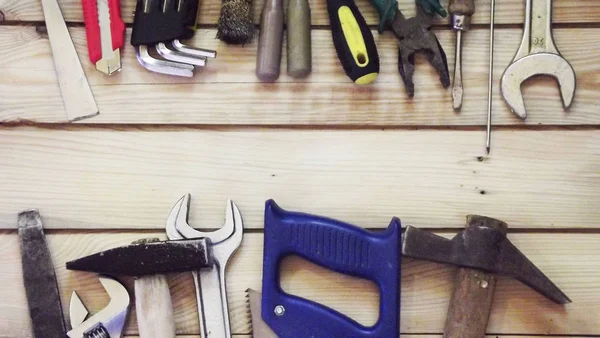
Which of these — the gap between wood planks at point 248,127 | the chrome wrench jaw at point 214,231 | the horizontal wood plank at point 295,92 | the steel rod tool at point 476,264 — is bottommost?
the steel rod tool at point 476,264

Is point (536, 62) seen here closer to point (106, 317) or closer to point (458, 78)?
point (458, 78)

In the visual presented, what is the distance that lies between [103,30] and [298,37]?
1.07 ft

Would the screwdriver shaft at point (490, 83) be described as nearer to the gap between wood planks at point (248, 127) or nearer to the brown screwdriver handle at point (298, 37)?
the gap between wood planks at point (248, 127)

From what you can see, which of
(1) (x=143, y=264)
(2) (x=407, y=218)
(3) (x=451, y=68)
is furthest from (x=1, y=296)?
(3) (x=451, y=68)

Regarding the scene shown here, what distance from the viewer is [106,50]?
3.53ft

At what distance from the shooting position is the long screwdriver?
3.47ft

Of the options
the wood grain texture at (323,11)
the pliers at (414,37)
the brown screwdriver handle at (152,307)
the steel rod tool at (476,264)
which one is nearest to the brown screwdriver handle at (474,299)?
the steel rod tool at (476,264)

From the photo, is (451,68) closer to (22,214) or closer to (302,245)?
(302,245)

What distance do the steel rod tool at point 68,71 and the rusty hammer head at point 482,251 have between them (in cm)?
58

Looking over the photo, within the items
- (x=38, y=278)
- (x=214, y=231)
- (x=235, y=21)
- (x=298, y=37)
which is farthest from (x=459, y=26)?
(x=38, y=278)

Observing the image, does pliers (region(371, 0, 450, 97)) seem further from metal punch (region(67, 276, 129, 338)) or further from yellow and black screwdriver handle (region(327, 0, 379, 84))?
metal punch (region(67, 276, 129, 338))

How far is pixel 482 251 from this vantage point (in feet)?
3.30

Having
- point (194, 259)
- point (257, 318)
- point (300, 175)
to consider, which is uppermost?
point (300, 175)

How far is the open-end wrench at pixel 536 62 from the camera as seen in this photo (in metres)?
1.07
